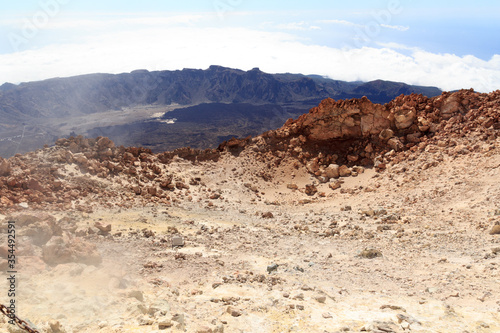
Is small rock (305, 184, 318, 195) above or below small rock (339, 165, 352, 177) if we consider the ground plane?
below

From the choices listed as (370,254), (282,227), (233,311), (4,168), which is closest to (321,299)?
(233,311)

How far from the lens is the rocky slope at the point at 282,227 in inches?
259

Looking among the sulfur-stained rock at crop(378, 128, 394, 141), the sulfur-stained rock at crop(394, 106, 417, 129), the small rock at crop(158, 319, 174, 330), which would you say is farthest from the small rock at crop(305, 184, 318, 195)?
the small rock at crop(158, 319, 174, 330)

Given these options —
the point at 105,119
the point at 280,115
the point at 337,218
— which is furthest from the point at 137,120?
the point at 337,218

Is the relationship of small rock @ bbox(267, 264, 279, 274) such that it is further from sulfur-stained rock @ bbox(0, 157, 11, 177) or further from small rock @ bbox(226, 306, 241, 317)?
sulfur-stained rock @ bbox(0, 157, 11, 177)

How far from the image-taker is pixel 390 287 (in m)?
8.31

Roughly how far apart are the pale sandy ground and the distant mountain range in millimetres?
74559

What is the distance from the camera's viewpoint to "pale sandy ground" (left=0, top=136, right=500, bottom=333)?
20.5 feet

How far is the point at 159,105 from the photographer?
579 feet

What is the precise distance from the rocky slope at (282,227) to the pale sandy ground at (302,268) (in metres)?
0.05

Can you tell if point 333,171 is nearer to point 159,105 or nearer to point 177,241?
point 177,241

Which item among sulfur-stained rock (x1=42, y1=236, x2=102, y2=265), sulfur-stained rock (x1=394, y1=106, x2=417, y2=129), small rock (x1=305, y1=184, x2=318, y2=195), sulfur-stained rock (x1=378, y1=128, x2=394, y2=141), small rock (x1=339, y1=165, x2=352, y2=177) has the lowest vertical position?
small rock (x1=305, y1=184, x2=318, y2=195)

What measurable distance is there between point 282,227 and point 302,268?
5.36 m

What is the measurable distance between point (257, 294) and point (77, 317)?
3.69m
